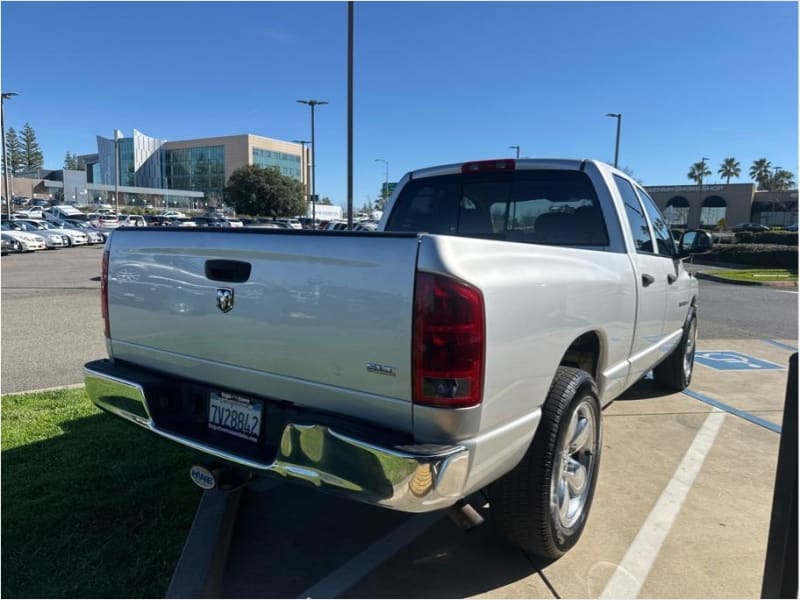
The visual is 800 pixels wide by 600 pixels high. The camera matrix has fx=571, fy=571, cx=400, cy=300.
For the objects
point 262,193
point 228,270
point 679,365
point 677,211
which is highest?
point 262,193

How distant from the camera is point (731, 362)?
7234 mm

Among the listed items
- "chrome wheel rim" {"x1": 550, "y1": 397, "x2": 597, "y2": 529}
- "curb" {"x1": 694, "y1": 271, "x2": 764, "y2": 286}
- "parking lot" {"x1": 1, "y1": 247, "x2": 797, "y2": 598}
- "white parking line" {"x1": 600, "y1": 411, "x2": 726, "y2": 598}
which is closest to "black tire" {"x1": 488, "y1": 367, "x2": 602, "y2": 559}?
"chrome wheel rim" {"x1": 550, "y1": 397, "x2": 597, "y2": 529}

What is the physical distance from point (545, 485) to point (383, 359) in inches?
41.7

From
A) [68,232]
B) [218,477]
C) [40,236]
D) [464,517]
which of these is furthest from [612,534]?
[68,232]

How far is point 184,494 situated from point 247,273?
1741 mm

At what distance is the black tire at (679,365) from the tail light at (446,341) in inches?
160

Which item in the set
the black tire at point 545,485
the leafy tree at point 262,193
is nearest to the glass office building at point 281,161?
the leafy tree at point 262,193

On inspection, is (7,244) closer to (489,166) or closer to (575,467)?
(489,166)

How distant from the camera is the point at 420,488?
2045mm

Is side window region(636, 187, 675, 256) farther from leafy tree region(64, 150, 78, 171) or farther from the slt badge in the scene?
leafy tree region(64, 150, 78, 171)

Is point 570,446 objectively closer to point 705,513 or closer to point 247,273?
point 705,513

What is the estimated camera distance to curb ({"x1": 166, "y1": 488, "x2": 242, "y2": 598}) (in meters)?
2.51

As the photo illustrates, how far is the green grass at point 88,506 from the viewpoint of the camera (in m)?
2.65

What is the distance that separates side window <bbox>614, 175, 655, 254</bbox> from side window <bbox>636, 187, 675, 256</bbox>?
0.19 metres
